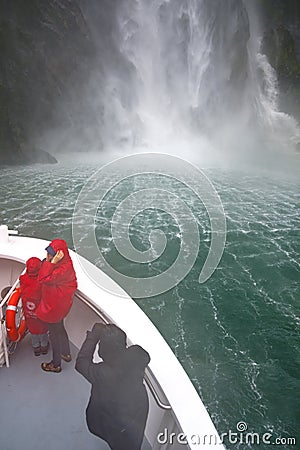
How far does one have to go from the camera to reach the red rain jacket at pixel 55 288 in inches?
85.4

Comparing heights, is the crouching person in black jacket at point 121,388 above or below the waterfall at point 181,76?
below

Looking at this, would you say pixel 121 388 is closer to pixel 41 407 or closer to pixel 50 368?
pixel 41 407

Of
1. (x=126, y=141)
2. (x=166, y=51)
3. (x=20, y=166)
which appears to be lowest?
(x=20, y=166)

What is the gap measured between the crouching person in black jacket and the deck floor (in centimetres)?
44

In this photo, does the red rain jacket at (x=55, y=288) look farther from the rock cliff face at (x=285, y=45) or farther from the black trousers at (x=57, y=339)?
the rock cliff face at (x=285, y=45)

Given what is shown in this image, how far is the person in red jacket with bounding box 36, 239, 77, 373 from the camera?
85.6 inches

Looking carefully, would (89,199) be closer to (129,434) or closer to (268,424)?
(268,424)

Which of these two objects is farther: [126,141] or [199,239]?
[126,141]

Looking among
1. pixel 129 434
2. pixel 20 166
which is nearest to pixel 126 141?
pixel 20 166

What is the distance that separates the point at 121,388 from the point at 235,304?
5066mm

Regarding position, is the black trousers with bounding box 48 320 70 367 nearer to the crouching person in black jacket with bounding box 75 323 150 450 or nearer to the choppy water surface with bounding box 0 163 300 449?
the crouching person in black jacket with bounding box 75 323 150 450

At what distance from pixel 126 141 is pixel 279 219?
1911 centimetres

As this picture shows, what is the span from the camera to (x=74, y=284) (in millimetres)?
2266

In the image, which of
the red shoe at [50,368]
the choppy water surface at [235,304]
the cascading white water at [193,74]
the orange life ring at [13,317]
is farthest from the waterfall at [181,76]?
the red shoe at [50,368]
